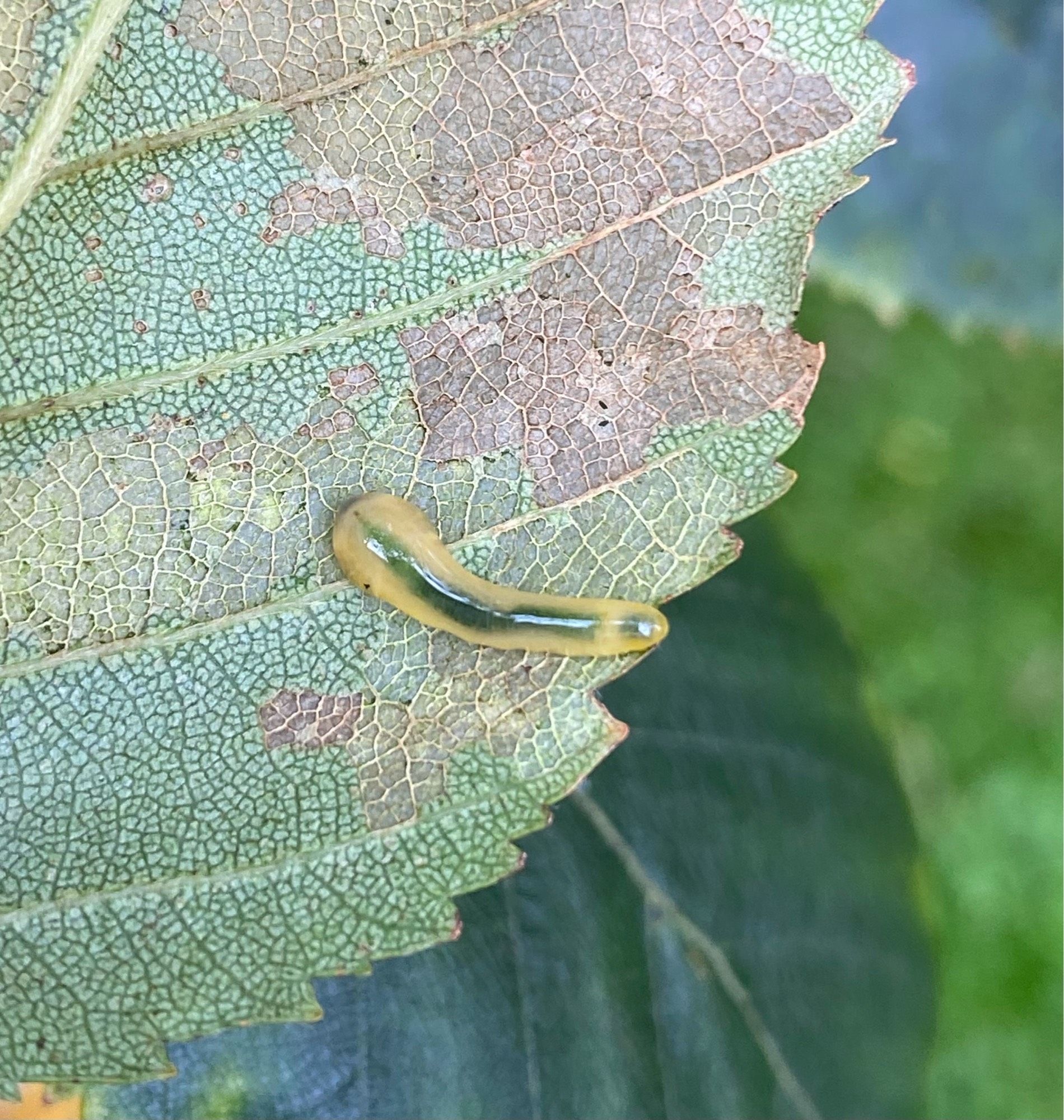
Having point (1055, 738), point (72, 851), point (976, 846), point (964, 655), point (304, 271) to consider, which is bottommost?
point (976, 846)

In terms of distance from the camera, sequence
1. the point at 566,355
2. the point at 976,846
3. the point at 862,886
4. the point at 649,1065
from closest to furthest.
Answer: the point at 566,355, the point at 649,1065, the point at 862,886, the point at 976,846

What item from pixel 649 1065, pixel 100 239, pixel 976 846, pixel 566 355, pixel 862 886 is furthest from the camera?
pixel 976 846

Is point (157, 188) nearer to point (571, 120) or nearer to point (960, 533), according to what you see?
point (571, 120)

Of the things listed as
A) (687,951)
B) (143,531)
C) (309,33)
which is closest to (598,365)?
(309,33)

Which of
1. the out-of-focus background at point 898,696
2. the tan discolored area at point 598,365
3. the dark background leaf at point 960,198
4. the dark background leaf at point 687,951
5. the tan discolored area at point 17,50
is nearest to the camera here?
the tan discolored area at point 17,50

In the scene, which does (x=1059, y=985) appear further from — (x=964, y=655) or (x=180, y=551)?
(x=180, y=551)

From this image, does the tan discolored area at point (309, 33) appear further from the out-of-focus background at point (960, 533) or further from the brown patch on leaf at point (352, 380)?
the out-of-focus background at point (960, 533)

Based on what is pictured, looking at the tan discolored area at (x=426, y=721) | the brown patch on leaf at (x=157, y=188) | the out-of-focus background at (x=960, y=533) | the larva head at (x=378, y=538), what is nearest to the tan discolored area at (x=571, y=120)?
the brown patch on leaf at (x=157, y=188)

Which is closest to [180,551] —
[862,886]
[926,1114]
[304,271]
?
[304,271]
